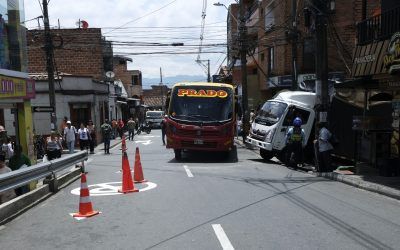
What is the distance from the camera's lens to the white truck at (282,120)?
17.7 m

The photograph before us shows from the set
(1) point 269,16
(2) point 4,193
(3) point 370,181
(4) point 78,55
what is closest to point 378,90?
(3) point 370,181

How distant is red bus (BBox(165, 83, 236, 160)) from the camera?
58.4ft

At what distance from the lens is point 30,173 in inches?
375

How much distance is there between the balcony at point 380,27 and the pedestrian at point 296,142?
3.53m

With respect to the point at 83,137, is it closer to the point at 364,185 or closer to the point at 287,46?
the point at 287,46

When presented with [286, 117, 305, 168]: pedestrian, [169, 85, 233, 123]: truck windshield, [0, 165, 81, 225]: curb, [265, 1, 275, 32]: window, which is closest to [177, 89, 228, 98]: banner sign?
[169, 85, 233, 123]: truck windshield

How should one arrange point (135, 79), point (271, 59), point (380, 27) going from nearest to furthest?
point (380, 27), point (271, 59), point (135, 79)

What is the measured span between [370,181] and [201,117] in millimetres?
7367

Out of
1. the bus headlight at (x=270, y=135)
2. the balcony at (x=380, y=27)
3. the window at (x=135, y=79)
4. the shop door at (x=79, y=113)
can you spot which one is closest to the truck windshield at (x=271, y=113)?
the bus headlight at (x=270, y=135)

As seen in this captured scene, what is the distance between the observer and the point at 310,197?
33.1 feet

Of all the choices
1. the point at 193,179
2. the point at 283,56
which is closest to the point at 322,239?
the point at 193,179

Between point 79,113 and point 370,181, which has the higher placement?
point 79,113

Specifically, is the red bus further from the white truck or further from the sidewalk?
the sidewalk

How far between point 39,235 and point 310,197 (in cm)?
554
